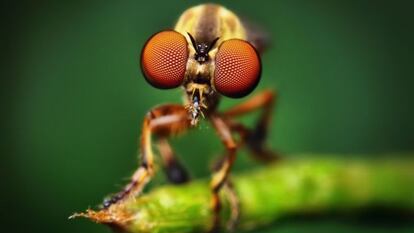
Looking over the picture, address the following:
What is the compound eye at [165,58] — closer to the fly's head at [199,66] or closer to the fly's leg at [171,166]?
the fly's head at [199,66]

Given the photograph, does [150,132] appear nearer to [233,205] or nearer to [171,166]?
[171,166]

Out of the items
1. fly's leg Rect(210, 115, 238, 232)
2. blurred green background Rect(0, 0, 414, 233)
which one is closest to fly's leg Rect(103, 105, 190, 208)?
fly's leg Rect(210, 115, 238, 232)

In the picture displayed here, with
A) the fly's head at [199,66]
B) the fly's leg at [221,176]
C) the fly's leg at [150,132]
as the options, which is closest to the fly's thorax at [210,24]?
the fly's head at [199,66]

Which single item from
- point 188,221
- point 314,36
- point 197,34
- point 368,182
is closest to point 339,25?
point 314,36

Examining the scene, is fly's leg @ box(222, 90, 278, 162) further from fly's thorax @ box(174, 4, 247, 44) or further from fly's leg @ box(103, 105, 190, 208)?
fly's thorax @ box(174, 4, 247, 44)

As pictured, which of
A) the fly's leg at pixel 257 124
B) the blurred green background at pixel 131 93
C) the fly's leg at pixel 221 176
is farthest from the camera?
the blurred green background at pixel 131 93

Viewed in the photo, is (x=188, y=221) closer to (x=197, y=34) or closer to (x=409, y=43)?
(x=197, y=34)
